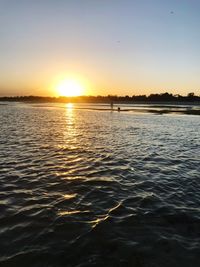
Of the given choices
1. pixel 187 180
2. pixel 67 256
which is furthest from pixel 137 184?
pixel 67 256

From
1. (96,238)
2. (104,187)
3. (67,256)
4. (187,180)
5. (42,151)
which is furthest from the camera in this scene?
(42,151)

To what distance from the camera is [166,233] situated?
8375 mm

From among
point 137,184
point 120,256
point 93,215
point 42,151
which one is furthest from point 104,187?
point 42,151

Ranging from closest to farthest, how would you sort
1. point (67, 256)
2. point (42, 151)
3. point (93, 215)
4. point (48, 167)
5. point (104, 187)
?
point (67, 256) < point (93, 215) < point (104, 187) < point (48, 167) < point (42, 151)

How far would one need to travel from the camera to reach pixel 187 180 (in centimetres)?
1365

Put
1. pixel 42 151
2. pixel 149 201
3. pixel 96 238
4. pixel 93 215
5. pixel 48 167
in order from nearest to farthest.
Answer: pixel 96 238
pixel 93 215
pixel 149 201
pixel 48 167
pixel 42 151

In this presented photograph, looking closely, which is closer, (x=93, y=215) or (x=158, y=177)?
(x=93, y=215)

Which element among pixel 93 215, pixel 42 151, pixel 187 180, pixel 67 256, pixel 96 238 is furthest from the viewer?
pixel 42 151

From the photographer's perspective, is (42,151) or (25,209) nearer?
(25,209)

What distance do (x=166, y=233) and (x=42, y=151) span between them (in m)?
13.8

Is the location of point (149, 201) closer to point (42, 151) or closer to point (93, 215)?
point (93, 215)

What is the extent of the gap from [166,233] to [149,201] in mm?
2511

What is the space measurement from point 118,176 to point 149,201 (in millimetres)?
3501

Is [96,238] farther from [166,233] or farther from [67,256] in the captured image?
[166,233]
